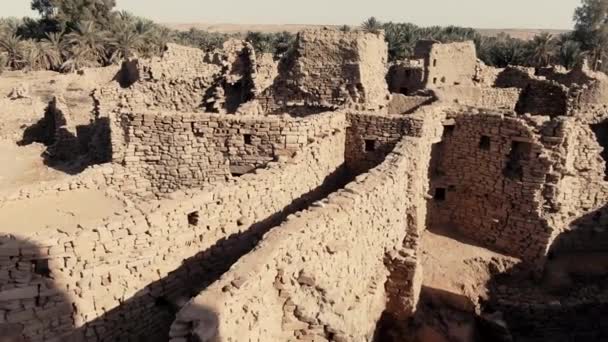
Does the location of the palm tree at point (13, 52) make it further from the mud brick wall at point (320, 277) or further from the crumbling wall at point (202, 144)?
the mud brick wall at point (320, 277)

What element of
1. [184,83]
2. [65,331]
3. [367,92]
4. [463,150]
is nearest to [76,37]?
[184,83]

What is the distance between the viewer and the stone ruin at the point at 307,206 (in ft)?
18.7

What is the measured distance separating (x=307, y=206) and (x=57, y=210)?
446 centimetres

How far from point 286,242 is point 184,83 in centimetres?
1065

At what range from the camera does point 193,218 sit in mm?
7105

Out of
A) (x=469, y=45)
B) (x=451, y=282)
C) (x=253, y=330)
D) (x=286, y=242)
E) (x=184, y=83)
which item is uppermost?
(x=469, y=45)

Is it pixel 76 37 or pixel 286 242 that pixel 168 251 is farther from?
pixel 76 37

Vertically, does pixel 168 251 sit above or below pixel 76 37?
below

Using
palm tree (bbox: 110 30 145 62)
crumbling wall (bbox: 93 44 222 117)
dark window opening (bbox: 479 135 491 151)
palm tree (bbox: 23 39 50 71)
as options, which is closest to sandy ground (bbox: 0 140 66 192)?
crumbling wall (bbox: 93 44 222 117)

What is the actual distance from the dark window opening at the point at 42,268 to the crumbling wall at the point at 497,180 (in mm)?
8856

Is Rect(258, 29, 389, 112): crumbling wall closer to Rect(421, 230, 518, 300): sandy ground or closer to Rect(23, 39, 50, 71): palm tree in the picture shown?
Rect(421, 230, 518, 300): sandy ground

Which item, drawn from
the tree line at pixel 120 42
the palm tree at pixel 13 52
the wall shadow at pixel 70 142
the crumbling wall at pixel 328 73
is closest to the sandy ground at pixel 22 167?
the wall shadow at pixel 70 142

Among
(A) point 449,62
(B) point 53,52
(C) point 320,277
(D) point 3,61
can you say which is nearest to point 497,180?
(C) point 320,277

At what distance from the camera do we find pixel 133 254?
251 inches
